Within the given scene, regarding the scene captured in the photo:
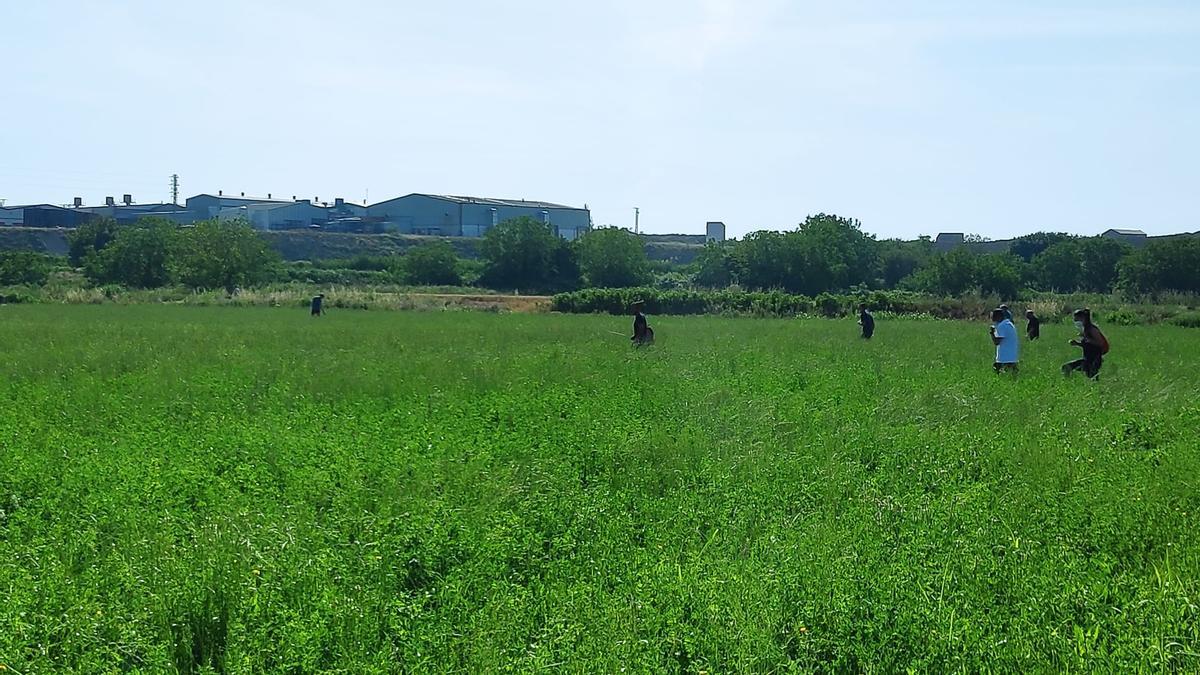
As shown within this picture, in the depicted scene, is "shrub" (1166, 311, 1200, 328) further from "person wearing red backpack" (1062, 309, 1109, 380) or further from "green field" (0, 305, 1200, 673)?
"green field" (0, 305, 1200, 673)

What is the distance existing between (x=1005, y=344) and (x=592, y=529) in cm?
1260

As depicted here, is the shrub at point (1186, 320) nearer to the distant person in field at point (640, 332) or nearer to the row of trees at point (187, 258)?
the distant person in field at point (640, 332)

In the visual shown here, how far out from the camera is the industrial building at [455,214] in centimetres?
11906

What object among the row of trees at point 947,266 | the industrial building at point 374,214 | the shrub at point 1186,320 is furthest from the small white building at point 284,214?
the shrub at point 1186,320

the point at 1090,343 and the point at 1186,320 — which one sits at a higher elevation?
the point at 1090,343

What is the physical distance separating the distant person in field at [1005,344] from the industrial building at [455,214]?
329ft

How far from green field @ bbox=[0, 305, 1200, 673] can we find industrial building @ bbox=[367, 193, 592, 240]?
105675mm

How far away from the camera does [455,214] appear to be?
11981 cm

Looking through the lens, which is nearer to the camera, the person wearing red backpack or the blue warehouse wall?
the person wearing red backpack

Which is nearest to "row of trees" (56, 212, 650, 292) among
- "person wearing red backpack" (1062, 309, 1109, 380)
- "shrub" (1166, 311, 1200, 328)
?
"shrub" (1166, 311, 1200, 328)

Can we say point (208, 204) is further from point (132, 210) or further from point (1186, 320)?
point (1186, 320)

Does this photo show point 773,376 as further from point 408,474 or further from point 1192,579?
point 1192,579

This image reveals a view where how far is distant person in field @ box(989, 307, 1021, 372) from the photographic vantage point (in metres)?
A: 17.1

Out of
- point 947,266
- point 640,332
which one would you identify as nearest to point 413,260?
point 947,266
